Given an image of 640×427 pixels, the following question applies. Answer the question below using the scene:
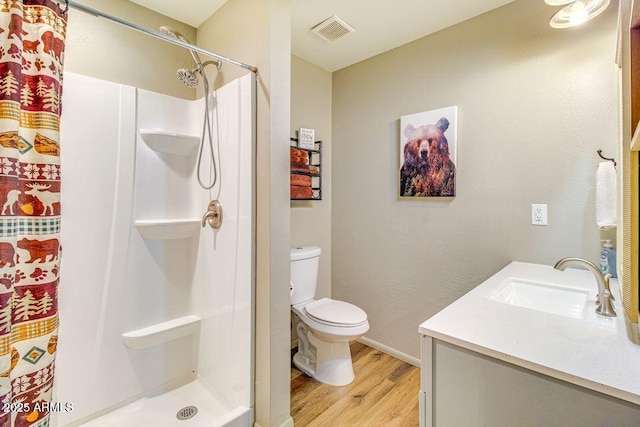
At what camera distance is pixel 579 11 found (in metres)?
1.34

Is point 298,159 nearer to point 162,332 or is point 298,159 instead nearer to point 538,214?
point 162,332

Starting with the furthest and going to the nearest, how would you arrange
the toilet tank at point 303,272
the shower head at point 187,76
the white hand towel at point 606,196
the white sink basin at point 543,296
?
the toilet tank at point 303,272 < the shower head at point 187,76 < the white hand towel at point 606,196 < the white sink basin at point 543,296

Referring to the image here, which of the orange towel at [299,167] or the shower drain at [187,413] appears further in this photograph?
the orange towel at [299,167]

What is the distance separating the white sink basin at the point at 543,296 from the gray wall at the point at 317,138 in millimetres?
1488

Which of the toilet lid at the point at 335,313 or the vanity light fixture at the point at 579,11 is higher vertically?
the vanity light fixture at the point at 579,11

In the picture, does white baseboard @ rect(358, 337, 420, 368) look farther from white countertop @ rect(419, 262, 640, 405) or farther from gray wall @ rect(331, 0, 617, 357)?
white countertop @ rect(419, 262, 640, 405)

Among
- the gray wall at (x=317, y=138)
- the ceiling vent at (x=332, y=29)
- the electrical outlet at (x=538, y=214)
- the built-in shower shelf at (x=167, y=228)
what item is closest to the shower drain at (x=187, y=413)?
the built-in shower shelf at (x=167, y=228)

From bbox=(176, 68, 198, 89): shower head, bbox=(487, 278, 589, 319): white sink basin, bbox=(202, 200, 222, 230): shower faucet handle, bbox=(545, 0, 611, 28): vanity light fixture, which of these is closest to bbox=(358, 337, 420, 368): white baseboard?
bbox=(487, 278, 589, 319): white sink basin

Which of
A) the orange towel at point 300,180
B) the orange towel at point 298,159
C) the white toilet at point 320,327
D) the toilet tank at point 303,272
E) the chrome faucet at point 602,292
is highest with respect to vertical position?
the orange towel at point 298,159

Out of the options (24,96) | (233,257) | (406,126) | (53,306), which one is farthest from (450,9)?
(53,306)

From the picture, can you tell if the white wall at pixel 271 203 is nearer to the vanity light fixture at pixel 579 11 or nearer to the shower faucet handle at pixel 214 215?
the shower faucet handle at pixel 214 215

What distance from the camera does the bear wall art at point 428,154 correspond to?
1995 millimetres

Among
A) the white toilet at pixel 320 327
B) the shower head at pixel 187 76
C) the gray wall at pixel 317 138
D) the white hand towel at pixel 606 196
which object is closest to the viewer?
the white hand towel at pixel 606 196

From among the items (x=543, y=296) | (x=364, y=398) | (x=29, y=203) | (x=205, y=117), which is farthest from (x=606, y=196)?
(x=29, y=203)
